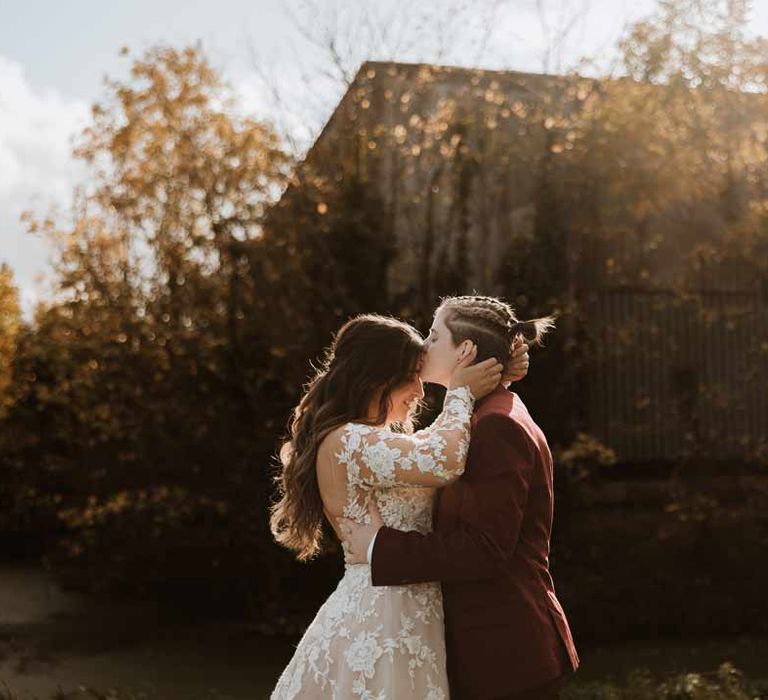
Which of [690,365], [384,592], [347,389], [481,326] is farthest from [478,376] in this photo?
[690,365]

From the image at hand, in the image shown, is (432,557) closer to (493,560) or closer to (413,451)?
(493,560)

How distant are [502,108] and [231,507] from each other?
4210 mm

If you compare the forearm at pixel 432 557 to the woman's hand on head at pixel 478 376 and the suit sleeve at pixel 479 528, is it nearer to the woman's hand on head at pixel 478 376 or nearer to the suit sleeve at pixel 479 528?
the suit sleeve at pixel 479 528

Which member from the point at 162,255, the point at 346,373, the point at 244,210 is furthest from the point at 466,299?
the point at 162,255

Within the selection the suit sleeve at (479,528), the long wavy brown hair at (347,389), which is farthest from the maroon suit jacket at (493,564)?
the long wavy brown hair at (347,389)

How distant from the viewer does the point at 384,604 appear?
3.62 m

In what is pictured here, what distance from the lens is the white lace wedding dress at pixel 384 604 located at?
3.54 m

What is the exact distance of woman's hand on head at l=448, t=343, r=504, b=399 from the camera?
365 centimetres

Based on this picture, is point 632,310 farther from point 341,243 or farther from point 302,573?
point 302,573

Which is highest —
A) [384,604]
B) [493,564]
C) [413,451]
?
[413,451]

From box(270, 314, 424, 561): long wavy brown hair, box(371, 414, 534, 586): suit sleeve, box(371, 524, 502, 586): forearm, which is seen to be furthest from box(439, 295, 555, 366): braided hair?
box(371, 524, 502, 586): forearm

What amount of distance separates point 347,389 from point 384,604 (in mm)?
678

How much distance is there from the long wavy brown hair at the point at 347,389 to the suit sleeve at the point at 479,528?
0.35 m

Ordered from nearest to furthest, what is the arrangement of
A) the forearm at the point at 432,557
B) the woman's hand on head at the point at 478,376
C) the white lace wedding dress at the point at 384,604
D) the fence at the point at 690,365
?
the forearm at the point at 432,557
the white lace wedding dress at the point at 384,604
the woman's hand on head at the point at 478,376
the fence at the point at 690,365
